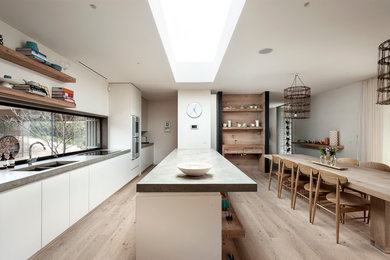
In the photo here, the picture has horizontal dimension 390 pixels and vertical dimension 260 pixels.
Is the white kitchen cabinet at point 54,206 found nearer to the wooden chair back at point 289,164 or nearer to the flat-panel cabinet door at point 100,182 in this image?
the flat-panel cabinet door at point 100,182

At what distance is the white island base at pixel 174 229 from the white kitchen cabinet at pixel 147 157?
4186 mm

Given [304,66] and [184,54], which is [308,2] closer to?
[304,66]

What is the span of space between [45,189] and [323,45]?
3868mm

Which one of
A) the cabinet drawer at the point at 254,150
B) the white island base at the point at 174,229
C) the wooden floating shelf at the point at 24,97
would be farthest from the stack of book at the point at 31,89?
the cabinet drawer at the point at 254,150

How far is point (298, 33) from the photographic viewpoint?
212 cm

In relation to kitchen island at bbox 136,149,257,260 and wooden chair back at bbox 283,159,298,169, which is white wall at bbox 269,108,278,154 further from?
kitchen island at bbox 136,149,257,260

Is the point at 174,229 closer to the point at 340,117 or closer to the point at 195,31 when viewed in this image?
the point at 195,31

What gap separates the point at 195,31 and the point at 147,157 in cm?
420

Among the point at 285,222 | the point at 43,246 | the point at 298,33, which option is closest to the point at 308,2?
the point at 298,33

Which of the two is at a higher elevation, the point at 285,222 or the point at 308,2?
the point at 308,2

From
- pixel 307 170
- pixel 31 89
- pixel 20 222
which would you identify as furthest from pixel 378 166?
pixel 31 89

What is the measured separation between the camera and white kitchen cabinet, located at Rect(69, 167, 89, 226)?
224 cm

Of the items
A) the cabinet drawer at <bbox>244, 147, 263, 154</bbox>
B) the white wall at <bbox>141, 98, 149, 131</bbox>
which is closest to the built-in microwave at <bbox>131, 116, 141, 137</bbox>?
the white wall at <bbox>141, 98, 149, 131</bbox>

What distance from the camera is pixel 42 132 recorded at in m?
→ 2.60
